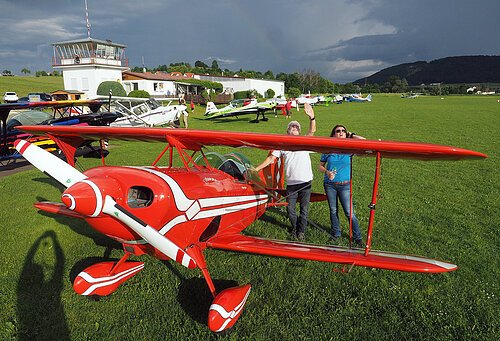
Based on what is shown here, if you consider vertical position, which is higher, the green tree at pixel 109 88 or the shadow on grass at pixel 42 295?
the green tree at pixel 109 88

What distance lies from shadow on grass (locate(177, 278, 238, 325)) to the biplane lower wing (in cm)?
63

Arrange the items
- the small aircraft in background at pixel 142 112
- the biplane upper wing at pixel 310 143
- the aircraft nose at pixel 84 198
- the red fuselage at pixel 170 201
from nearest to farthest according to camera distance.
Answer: the aircraft nose at pixel 84 198 < the biplane upper wing at pixel 310 143 < the red fuselage at pixel 170 201 < the small aircraft in background at pixel 142 112

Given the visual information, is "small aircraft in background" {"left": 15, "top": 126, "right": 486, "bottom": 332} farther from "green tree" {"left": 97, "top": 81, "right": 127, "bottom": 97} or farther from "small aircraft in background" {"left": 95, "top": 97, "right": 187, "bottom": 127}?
"green tree" {"left": 97, "top": 81, "right": 127, "bottom": 97}

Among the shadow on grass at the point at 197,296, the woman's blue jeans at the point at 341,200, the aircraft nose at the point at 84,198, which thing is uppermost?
the aircraft nose at the point at 84,198

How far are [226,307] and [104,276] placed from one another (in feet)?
4.86

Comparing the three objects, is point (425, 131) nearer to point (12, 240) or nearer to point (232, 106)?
point (232, 106)

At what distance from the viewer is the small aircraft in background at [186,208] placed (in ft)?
8.32

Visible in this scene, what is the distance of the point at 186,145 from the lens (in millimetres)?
3643

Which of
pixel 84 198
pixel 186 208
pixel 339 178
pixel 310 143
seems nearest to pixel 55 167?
pixel 84 198

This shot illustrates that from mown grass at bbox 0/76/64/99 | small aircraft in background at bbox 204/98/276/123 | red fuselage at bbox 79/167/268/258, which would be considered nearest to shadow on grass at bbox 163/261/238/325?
red fuselage at bbox 79/167/268/258

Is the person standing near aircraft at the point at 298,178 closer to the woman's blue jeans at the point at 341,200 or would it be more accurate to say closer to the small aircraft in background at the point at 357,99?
the woman's blue jeans at the point at 341,200

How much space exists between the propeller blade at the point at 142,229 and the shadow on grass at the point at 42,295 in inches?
58.8

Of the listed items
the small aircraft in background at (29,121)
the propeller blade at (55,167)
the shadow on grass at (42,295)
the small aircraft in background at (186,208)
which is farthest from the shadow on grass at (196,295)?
the small aircraft in background at (29,121)

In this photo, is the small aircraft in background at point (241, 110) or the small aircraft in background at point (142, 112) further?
the small aircraft in background at point (241, 110)
